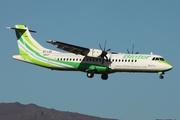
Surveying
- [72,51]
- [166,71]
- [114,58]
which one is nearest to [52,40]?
[72,51]

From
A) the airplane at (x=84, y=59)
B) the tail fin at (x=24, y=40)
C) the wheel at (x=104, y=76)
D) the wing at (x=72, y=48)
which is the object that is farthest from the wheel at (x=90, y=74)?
the tail fin at (x=24, y=40)

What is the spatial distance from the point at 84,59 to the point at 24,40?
385 inches

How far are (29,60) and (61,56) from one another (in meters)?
4.60

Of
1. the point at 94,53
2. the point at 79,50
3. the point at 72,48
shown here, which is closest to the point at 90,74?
the point at 94,53

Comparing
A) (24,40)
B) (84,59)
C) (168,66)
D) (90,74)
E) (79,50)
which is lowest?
(90,74)

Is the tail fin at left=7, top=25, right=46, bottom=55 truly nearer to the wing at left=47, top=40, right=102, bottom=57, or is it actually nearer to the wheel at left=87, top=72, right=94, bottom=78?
the wing at left=47, top=40, right=102, bottom=57

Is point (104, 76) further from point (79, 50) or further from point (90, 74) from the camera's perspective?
point (79, 50)

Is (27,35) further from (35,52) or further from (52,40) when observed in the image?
(52,40)

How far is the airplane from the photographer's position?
5078cm

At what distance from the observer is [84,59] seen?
177 ft

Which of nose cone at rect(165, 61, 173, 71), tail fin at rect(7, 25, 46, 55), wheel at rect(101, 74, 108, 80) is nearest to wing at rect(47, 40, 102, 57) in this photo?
wheel at rect(101, 74, 108, 80)

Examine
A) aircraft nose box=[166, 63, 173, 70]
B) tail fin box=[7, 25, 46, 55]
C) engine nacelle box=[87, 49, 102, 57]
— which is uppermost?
tail fin box=[7, 25, 46, 55]

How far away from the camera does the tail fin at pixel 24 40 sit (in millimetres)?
58578

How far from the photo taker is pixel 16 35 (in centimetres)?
5962
